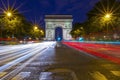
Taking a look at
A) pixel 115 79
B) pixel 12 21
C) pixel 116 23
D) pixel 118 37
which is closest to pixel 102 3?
pixel 116 23

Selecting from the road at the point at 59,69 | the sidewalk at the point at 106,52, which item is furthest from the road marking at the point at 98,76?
the sidewalk at the point at 106,52

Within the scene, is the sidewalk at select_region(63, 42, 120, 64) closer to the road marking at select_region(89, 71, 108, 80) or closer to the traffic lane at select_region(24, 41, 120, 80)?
the traffic lane at select_region(24, 41, 120, 80)

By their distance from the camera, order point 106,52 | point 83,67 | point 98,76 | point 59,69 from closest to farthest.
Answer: point 98,76
point 59,69
point 83,67
point 106,52

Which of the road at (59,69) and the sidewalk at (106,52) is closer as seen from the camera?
the road at (59,69)

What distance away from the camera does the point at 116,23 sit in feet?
267

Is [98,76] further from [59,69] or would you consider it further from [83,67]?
[83,67]

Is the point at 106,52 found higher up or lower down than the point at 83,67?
lower down

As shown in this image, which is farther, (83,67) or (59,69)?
(83,67)

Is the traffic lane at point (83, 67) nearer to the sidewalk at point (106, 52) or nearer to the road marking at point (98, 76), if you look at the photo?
the road marking at point (98, 76)

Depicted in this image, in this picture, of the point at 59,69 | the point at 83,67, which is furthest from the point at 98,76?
the point at 83,67

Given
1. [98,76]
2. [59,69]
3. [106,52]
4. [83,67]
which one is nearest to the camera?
[98,76]

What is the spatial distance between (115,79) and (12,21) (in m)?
77.1

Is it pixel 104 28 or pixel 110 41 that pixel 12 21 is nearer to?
pixel 104 28

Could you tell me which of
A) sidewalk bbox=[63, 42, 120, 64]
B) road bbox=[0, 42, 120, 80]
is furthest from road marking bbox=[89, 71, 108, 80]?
sidewalk bbox=[63, 42, 120, 64]
